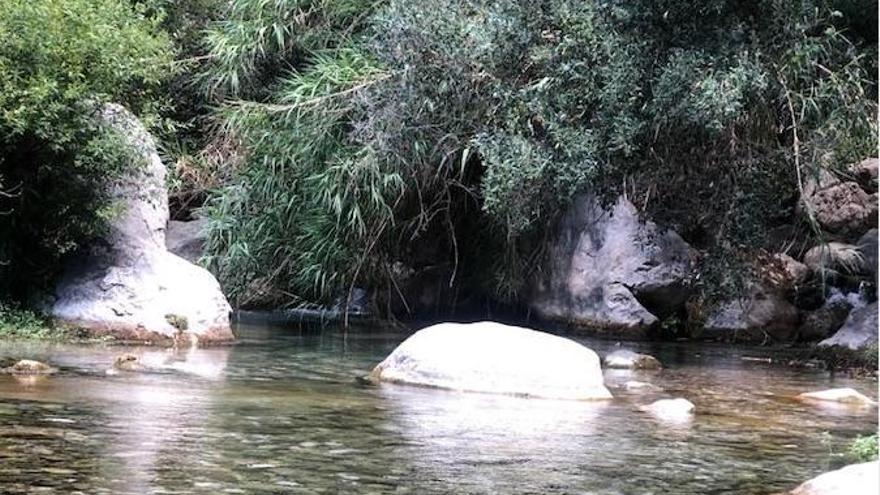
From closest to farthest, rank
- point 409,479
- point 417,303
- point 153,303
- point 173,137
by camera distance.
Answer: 1. point 409,479
2. point 153,303
3. point 417,303
4. point 173,137

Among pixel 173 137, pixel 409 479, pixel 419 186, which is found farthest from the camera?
pixel 173 137

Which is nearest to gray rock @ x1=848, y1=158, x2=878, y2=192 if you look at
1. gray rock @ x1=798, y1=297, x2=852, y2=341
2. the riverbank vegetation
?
the riverbank vegetation

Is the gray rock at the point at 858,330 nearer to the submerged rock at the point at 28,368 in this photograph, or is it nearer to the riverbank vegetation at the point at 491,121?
the riverbank vegetation at the point at 491,121

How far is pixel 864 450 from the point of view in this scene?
20.7ft

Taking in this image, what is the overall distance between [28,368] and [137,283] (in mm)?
3600

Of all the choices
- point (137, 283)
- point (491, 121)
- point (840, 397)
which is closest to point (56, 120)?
point (137, 283)

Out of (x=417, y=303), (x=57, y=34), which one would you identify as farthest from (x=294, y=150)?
(x=57, y=34)

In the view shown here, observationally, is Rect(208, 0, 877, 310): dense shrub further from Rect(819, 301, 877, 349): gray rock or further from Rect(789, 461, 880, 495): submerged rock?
Rect(789, 461, 880, 495): submerged rock

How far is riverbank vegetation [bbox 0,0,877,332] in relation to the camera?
11312 mm

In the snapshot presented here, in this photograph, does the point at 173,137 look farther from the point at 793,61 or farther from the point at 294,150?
the point at 793,61

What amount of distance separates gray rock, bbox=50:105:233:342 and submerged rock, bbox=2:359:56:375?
9.91 feet

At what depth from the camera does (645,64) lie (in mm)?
11352

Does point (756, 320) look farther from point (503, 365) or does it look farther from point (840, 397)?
point (503, 365)

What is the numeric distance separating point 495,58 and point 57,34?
433 centimetres
